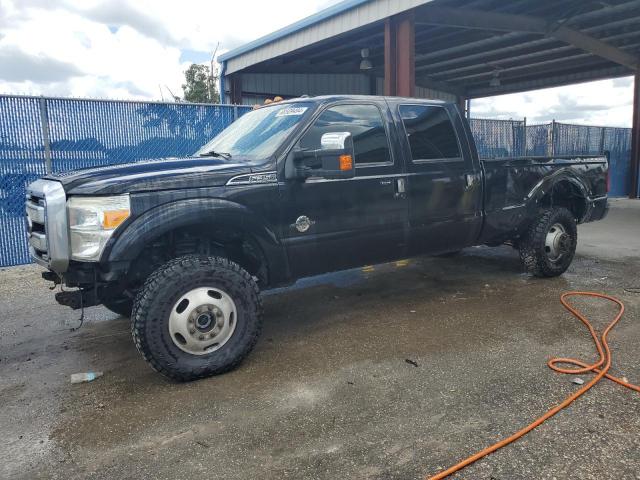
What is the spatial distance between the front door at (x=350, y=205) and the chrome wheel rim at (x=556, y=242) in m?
2.13

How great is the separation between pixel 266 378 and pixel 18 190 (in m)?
5.57

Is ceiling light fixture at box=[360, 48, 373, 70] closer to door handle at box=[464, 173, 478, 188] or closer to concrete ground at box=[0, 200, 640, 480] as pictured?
door handle at box=[464, 173, 478, 188]

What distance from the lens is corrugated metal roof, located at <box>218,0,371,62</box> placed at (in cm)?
992

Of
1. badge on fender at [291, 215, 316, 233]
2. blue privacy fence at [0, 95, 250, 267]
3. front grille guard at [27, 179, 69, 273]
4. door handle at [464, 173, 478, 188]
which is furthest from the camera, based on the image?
blue privacy fence at [0, 95, 250, 267]

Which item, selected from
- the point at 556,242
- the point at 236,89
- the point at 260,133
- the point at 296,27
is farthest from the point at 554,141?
the point at 260,133

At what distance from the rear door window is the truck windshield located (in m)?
1.01

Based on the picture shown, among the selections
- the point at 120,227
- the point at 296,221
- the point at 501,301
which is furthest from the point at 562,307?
the point at 120,227

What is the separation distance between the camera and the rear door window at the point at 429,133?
4.52 m

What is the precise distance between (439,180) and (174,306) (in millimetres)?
2617

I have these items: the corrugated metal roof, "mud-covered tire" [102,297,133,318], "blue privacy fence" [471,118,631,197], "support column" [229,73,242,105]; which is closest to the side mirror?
"mud-covered tire" [102,297,133,318]

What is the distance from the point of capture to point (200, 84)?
24422 millimetres

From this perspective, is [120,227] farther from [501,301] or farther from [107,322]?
[501,301]

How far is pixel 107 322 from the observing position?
15.7ft

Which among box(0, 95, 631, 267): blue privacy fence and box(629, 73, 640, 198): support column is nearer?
box(0, 95, 631, 267): blue privacy fence
